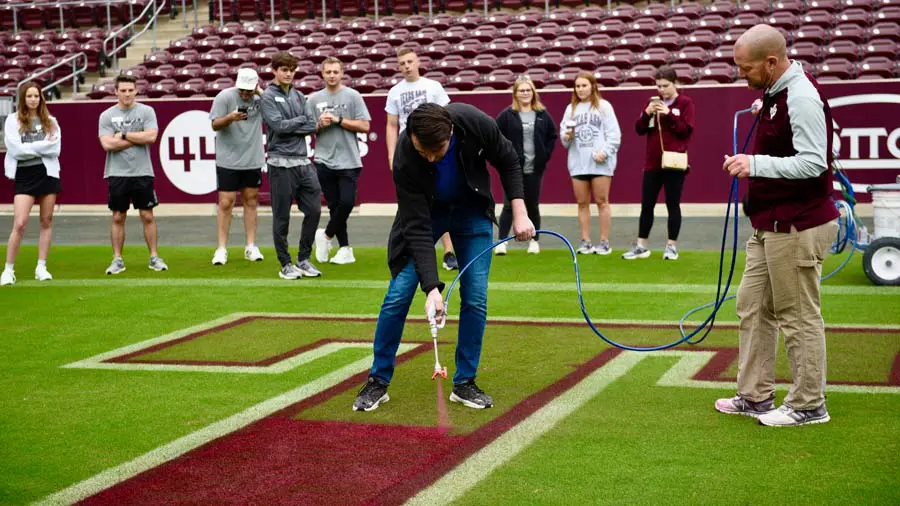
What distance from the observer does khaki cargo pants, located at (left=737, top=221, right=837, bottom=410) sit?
5.39 meters

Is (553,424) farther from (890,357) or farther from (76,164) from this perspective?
(76,164)

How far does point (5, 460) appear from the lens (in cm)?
520

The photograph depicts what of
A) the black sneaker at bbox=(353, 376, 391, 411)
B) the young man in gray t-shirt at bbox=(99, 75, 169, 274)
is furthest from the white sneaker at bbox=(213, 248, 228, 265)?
the black sneaker at bbox=(353, 376, 391, 411)

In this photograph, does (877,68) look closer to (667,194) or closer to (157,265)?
(667,194)

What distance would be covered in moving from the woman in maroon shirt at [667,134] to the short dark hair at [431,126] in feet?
21.7

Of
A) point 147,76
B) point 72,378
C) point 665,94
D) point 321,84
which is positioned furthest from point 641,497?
point 147,76

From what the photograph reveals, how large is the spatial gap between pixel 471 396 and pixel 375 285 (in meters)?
4.91

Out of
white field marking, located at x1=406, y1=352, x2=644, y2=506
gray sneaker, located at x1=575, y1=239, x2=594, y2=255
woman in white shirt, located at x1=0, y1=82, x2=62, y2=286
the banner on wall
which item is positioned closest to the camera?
white field marking, located at x1=406, y1=352, x2=644, y2=506

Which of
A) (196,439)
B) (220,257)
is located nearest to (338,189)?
(220,257)

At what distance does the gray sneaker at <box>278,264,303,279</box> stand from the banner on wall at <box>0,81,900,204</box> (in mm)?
7134

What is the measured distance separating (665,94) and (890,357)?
5243 millimetres

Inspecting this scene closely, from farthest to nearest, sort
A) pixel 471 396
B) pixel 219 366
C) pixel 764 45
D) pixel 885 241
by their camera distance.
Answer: pixel 885 241 < pixel 219 366 < pixel 471 396 < pixel 764 45

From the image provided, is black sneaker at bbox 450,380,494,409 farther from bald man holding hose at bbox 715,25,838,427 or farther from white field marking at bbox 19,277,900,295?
white field marking at bbox 19,277,900,295

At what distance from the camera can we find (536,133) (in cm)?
1234
